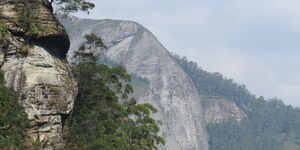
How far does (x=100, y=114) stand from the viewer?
212 feet

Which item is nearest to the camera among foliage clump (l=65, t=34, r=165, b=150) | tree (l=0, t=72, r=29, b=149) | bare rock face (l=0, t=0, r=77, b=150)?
tree (l=0, t=72, r=29, b=149)

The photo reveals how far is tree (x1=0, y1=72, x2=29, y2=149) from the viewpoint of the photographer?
42812 millimetres

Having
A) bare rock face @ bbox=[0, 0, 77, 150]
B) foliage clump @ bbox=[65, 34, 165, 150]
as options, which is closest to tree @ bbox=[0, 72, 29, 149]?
bare rock face @ bbox=[0, 0, 77, 150]

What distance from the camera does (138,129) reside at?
2842 inches

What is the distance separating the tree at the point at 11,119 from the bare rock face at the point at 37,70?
670 millimetres

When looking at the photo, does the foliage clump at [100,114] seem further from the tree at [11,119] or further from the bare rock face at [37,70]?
the tree at [11,119]

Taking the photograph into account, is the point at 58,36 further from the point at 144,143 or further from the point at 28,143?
the point at 144,143

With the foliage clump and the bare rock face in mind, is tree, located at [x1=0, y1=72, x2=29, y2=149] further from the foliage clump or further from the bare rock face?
the foliage clump

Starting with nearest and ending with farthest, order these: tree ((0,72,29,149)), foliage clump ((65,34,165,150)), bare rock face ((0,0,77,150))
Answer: tree ((0,72,29,149)), bare rock face ((0,0,77,150)), foliage clump ((65,34,165,150))

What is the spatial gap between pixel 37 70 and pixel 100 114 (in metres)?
19.9

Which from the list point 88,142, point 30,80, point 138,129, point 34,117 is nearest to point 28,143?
point 34,117

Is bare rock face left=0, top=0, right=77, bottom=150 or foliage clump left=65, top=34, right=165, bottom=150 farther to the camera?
foliage clump left=65, top=34, right=165, bottom=150

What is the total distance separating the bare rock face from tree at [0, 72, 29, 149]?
67cm

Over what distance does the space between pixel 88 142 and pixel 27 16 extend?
1538 cm
